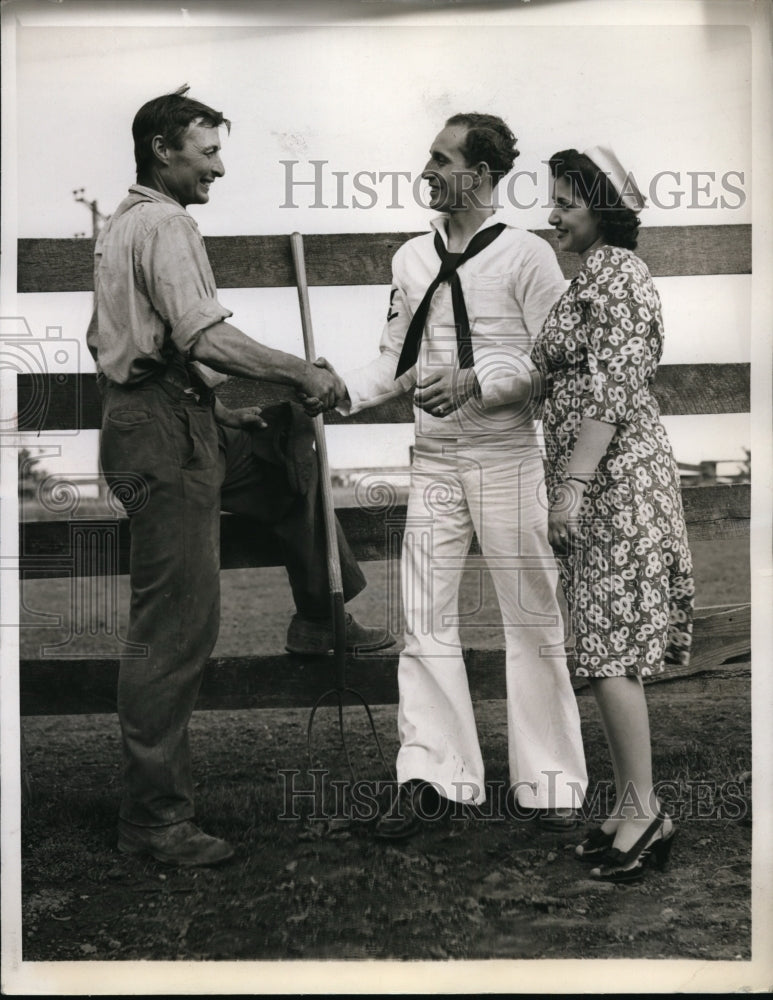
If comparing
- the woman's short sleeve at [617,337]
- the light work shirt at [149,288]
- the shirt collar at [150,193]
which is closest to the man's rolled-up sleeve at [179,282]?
the light work shirt at [149,288]

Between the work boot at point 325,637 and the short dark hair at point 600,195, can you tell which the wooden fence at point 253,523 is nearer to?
the work boot at point 325,637

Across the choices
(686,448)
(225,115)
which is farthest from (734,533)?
(225,115)

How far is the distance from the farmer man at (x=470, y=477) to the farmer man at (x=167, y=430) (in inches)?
15.3

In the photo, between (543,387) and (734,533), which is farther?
(734,533)

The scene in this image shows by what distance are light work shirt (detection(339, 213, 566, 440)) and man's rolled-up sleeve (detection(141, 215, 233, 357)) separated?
0.57 metres

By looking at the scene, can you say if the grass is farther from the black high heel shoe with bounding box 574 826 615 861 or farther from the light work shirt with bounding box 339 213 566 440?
the light work shirt with bounding box 339 213 566 440

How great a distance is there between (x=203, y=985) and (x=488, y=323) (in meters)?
2.33

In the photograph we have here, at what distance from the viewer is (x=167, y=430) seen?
146 inches

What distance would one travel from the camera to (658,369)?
400 cm

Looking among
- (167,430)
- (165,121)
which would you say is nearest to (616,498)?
(167,430)

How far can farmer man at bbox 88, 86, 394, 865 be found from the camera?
3.65 meters

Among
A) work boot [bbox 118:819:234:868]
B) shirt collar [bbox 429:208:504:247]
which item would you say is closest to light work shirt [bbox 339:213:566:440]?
shirt collar [bbox 429:208:504:247]

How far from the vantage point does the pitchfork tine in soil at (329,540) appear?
12.8 ft

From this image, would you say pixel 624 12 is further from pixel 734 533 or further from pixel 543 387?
pixel 734 533
